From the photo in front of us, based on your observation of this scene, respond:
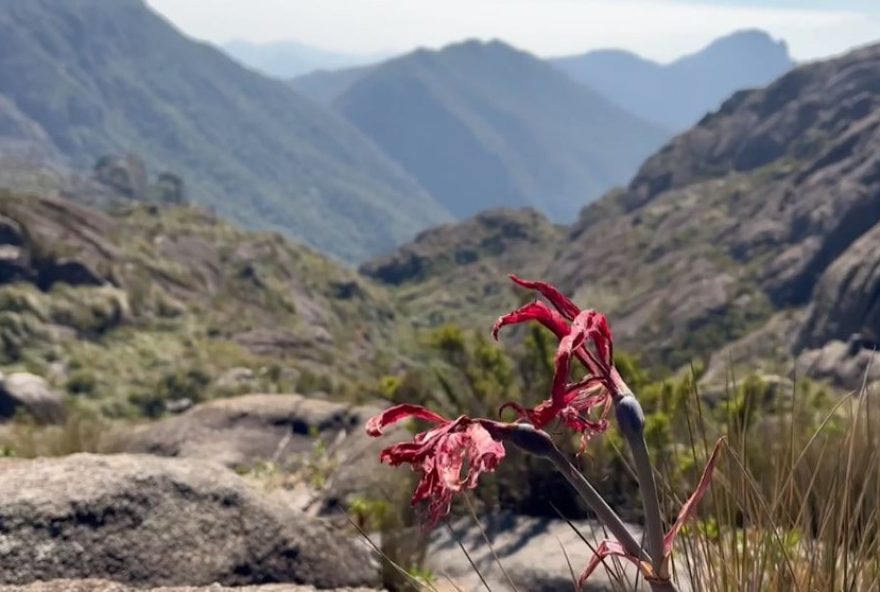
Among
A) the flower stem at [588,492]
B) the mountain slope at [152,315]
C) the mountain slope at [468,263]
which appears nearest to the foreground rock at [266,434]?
the flower stem at [588,492]

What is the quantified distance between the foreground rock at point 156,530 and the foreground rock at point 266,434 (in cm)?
494

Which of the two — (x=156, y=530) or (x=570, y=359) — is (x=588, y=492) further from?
(x=156, y=530)

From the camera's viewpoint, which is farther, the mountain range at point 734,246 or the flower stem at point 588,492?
the mountain range at point 734,246

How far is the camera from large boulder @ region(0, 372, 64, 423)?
18.6m

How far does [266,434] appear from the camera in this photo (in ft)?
44.2

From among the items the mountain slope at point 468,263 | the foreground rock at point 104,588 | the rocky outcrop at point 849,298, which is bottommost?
the mountain slope at point 468,263

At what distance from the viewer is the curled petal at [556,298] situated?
162cm

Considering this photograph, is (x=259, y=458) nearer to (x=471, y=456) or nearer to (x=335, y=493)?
(x=335, y=493)

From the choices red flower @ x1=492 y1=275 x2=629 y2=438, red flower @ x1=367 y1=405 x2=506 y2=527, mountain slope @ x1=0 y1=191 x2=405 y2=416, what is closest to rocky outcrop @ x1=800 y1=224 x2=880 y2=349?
mountain slope @ x1=0 y1=191 x2=405 y2=416

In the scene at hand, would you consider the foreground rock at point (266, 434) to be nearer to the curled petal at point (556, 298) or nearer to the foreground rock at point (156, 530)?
the foreground rock at point (156, 530)

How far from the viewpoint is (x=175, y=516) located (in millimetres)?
5234

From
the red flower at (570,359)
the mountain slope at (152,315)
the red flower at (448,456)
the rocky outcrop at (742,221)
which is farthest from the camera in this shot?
the rocky outcrop at (742,221)

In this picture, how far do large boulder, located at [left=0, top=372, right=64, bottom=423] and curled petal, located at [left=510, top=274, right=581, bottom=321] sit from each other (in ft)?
59.6

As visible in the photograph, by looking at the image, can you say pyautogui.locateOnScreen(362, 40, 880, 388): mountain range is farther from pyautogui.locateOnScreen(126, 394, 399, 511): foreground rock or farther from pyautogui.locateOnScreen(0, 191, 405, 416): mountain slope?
pyautogui.locateOnScreen(126, 394, 399, 511): foreground rock
